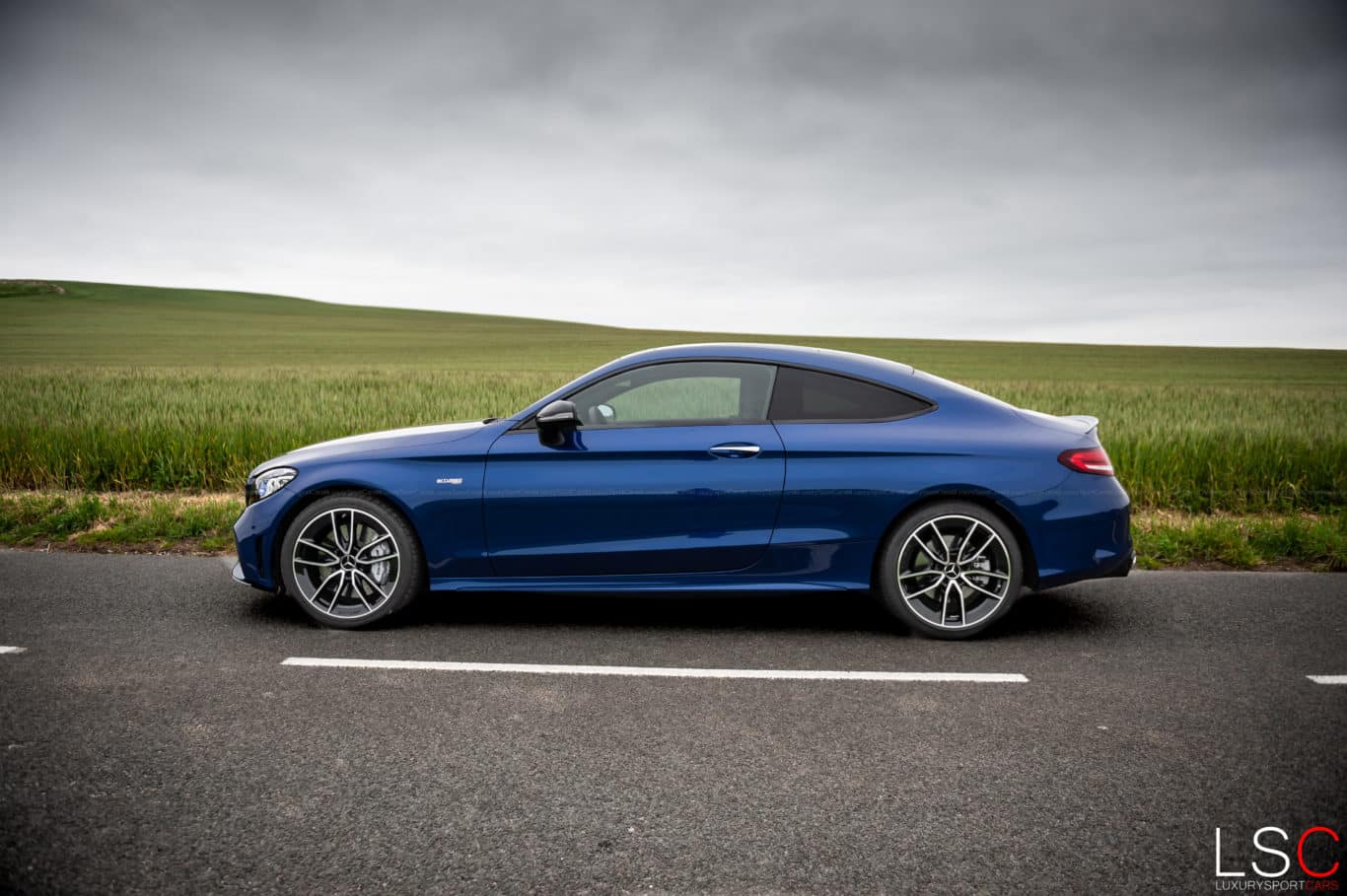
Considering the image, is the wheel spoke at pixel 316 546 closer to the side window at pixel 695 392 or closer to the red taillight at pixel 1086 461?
the side window at pixel 695 392

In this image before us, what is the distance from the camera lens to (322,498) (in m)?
5.12

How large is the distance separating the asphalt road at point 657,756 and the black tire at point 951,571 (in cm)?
17

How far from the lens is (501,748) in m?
3.44

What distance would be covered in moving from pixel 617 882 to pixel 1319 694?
3325 mm

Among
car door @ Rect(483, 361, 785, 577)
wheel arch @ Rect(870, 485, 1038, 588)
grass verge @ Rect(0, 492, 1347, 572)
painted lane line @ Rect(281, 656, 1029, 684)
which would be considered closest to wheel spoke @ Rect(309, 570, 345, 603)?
painted lane line @ Rect(281, 656, 1029, 684)

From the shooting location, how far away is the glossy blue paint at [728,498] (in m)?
4.84

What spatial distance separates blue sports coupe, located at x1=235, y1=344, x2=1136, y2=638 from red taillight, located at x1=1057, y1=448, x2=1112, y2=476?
0.01m

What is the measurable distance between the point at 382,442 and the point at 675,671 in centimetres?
217

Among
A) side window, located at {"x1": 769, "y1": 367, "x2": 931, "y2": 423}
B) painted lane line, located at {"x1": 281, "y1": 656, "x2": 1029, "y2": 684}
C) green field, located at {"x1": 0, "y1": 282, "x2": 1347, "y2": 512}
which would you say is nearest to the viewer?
painted lane line, located at {"x1": 281, "y1": 656, "x2": 1029, "y2": 684}

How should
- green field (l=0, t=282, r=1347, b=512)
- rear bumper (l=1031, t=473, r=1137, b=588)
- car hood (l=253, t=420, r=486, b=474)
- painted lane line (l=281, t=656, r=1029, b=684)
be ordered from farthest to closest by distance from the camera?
green field (l=0, t=282, r=1347, b=512)
car hood (l=253, t=420, r=486, b=474)
rear bumper (l=1031, t=473, r=1137, b=588)
painted lane line (l=281, t=656, r=1029, b=684)

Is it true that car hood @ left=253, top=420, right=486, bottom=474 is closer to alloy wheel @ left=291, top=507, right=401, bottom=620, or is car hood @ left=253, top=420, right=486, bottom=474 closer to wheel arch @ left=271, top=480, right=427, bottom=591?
wheel arch @ left=271, top=480, right=427, bottom=591

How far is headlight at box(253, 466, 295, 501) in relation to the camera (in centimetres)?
516

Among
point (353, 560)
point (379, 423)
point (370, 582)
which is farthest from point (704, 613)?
point (379, 423)

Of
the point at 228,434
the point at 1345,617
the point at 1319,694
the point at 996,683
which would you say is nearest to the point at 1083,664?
the point at 996,683
